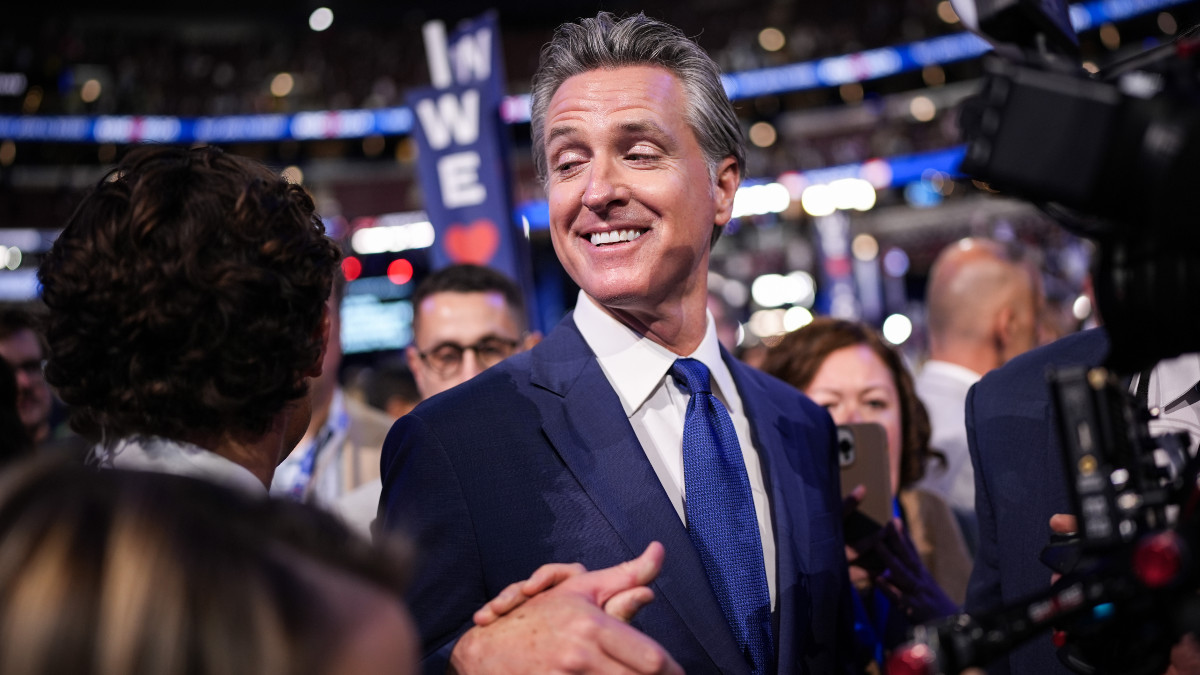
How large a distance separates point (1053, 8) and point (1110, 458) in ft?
1.59

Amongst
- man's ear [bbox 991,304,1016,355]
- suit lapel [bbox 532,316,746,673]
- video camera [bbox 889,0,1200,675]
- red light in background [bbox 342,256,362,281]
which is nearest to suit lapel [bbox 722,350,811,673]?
suit lapel [bbox 532,316,746,673]

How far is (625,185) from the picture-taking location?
Answer: 5.92ft

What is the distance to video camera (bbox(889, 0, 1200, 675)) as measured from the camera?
0.87m

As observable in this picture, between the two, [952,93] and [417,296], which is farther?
[952,93]

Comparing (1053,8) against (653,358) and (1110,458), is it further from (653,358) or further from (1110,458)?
(653,358)

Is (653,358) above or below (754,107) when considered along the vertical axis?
below

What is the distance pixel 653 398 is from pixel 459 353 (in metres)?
1.62

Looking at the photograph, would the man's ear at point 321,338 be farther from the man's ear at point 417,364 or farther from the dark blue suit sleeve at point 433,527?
the man's ear at point 417,364

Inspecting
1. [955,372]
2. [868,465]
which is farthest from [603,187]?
[955,372]

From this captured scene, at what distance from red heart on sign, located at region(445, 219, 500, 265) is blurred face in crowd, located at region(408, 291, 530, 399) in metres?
0.85

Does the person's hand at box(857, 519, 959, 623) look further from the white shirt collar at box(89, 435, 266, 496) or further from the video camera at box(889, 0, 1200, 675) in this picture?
the white shirt collar at box(89, 435, 266, 496)

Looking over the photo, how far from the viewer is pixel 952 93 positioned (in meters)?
23.7

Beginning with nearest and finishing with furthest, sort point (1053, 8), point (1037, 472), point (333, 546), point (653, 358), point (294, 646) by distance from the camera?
1. point (294, 646)
2. point (333, 546)
3. point (1053, 8)
4. point (1037, 472)
5. point (653, 358)

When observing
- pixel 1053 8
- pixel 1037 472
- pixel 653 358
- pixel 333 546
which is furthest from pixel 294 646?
pixel 1037 472
